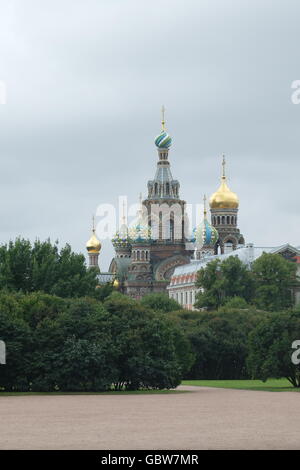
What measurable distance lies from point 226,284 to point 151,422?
113 m

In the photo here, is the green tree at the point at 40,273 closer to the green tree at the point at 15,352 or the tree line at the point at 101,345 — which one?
the tree line at the point at 101,345

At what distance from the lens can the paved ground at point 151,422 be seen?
34250mm

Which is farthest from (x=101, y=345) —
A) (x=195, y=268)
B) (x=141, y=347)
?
(x=195, y=268)

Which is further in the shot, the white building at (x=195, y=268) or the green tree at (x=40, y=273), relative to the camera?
the white building at (x=195, y=268)

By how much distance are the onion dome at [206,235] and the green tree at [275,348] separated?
115657mm

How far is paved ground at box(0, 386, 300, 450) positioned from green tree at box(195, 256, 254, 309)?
93.4 m

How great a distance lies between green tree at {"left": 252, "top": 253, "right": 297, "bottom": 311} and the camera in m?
149

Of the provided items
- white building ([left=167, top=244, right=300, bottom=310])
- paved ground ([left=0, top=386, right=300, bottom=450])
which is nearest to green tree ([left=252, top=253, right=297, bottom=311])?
white building ([left=167, top=244, right=300, bottom=310])

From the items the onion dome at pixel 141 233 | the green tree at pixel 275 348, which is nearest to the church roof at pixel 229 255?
the onion dome at pixel 141 233

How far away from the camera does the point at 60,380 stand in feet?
222

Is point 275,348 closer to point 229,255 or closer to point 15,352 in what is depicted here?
point 15,352

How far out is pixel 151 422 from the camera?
137 feet

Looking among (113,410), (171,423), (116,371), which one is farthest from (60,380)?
(171,423)

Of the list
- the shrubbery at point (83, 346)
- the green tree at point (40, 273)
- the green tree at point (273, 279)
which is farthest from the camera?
the green tree at point (273, 279)
